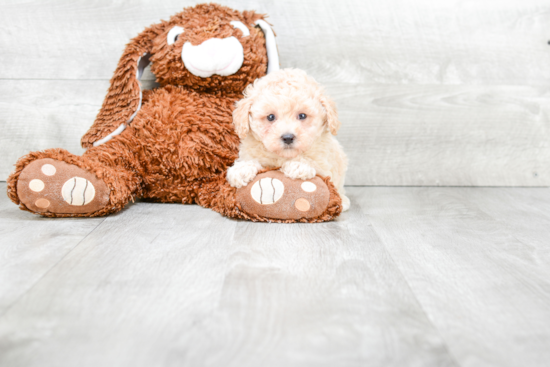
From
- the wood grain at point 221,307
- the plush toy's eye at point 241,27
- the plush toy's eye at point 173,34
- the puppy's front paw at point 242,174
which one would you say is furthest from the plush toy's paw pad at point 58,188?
the plush toy's eye at point 241,27

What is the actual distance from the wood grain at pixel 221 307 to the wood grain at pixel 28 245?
2cm

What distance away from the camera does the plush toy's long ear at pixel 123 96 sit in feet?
3.90

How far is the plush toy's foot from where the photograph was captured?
100cm

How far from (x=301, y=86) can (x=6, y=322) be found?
2.41 ft

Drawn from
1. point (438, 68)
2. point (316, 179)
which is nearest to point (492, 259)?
point (316, 179)

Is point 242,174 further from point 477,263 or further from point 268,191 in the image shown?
point 477,263

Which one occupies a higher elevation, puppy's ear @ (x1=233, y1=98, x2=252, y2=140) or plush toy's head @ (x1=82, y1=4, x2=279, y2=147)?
plush toy's head @ (x1=82, y1=4, x2=279, y2=147)

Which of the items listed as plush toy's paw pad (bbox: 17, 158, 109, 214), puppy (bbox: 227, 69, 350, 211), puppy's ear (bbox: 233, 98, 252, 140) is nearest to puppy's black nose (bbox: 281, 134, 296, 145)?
puppy (bbox: 227, 69, 350, 211)

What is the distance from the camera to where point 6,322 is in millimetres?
570

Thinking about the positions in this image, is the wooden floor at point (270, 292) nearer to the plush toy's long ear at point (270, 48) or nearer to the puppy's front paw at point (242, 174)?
the puppy's front paw at point (242, 174)

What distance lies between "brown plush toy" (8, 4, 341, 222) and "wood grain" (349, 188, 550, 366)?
25cm

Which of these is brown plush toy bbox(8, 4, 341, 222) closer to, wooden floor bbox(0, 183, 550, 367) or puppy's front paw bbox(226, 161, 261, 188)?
puppy's front paw bbox(226, 161, 261, 188)

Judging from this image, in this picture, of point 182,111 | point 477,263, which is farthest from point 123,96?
point 477,263

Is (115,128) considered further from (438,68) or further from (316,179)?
(438,68)
